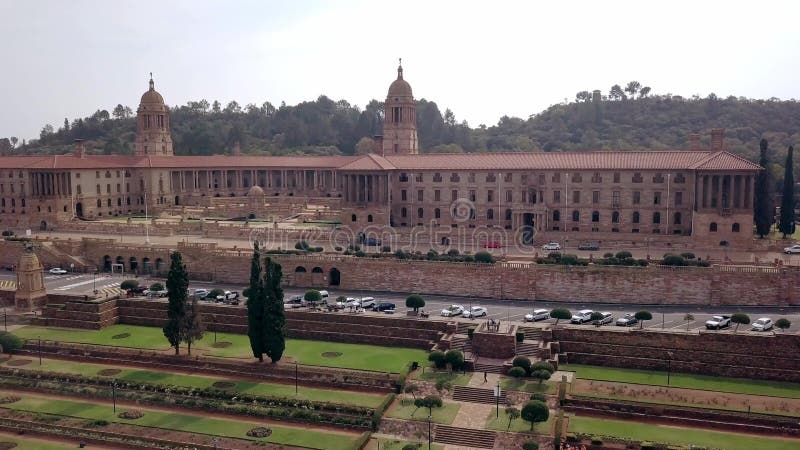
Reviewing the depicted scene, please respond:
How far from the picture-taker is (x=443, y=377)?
41.0 m

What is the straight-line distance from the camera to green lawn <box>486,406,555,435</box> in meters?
34.4

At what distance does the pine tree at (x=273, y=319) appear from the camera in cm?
4328

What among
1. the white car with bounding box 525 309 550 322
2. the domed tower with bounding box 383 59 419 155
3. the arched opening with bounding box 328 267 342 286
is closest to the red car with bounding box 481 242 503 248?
the arched opening with bounding box 328 267 342 286

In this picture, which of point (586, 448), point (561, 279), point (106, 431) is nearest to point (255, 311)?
point (106, 431)

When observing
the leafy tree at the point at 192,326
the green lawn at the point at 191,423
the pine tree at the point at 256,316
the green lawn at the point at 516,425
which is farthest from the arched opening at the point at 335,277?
the green lawn at the point at 516,425

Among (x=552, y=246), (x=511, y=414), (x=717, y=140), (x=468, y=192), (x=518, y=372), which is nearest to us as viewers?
(x=511, y=414)

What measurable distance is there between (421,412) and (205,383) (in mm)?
14576

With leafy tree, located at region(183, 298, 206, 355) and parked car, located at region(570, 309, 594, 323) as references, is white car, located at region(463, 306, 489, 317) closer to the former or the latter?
parked car, located at region(570, 309, 594, 323)

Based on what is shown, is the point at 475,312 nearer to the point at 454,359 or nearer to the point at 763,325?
the point at 454,359

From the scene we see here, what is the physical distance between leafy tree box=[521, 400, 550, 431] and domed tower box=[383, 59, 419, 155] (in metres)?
71.9

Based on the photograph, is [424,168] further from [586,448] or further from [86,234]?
[586,448]

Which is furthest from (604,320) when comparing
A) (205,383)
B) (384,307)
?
(205,383)

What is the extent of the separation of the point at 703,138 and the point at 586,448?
105256mm

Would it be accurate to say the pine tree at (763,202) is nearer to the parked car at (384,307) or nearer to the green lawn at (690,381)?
the green lawn at (690,381)
